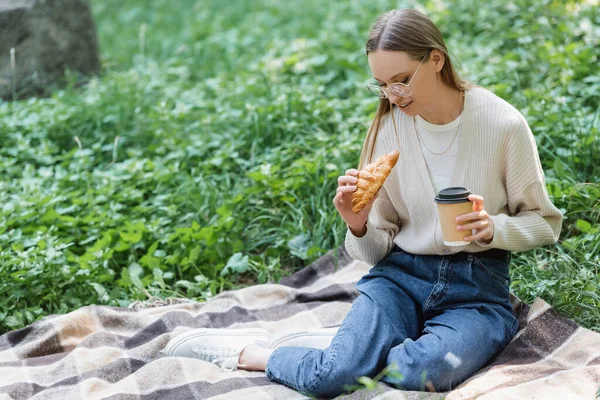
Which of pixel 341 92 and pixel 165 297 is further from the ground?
pixel 341 92

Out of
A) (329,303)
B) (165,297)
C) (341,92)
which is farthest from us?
(341,92)

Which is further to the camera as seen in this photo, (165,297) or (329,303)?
(165,297)

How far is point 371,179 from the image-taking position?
→ 2604mm

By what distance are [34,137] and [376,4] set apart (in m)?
3.56

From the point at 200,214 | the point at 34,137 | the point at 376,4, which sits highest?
the point at 376,4

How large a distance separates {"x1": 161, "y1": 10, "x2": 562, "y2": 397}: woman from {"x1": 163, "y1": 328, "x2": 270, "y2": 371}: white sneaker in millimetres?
51

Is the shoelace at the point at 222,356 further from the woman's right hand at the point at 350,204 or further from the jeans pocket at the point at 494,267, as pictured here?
the jeans pocket at the point at 494,267

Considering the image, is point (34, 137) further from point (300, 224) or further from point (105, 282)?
point (300, 224)

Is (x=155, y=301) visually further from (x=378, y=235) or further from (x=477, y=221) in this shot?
(x=477, y=221)

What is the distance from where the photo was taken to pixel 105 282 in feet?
12.2

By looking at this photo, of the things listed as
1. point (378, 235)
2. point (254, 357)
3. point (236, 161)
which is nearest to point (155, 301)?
point (254, 357)

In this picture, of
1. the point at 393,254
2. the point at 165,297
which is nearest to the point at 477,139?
the point at 393,254

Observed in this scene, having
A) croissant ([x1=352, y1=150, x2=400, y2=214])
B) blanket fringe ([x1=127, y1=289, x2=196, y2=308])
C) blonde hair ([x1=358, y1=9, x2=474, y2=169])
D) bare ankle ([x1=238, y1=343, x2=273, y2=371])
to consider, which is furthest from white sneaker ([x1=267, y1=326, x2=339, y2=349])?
blonde hair ([x1=358, y1=9, x2=474, y2=169])

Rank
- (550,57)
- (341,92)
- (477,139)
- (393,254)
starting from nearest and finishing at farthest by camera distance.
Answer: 1. (477,139)
2. (393,254)
3. (550,57)
4. (341,92)
